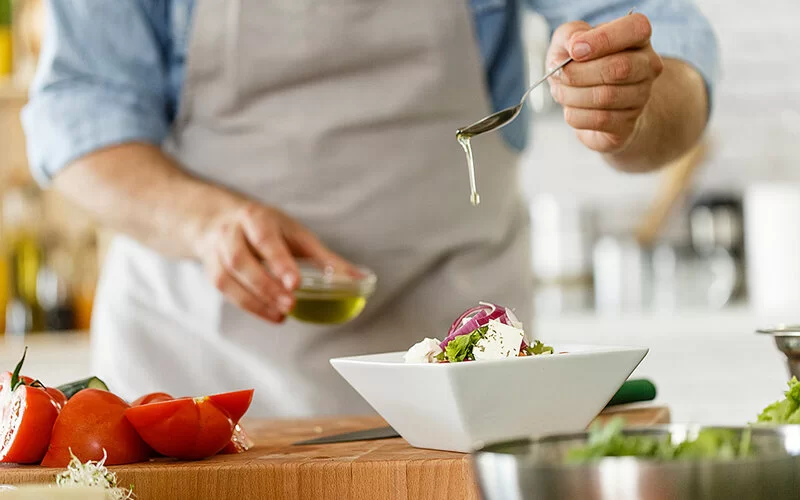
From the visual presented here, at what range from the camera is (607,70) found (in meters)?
0.92

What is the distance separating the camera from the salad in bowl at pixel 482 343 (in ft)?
2.61

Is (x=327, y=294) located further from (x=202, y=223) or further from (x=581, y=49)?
(x=581, y=49)

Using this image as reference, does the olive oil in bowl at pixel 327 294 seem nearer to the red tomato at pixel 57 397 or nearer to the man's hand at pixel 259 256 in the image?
the man's hand at pixel 259 256

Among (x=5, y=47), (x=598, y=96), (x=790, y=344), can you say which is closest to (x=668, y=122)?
(x=598, y=96)

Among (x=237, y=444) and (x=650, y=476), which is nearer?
(x=650, y=476)

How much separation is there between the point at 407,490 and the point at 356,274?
43 cm

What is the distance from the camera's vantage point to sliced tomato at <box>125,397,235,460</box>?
2.68 ft

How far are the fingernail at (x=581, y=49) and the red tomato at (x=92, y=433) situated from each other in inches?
18.8

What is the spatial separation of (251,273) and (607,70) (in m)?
0.46

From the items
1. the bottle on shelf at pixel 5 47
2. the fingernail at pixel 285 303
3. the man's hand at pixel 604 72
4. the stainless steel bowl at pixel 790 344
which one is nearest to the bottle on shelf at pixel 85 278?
Answer: the bottle on shelf at pixel 5 47

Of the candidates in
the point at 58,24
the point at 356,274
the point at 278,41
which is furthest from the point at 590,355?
the point at 58,24

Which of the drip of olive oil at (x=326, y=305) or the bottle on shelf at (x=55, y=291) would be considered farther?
the bottle on shelf at (x=55, y=291)

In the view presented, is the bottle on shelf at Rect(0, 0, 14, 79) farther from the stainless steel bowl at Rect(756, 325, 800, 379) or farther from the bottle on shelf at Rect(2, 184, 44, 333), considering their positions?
the stainless steel bowl at Rect(756, 325, 800, 379)

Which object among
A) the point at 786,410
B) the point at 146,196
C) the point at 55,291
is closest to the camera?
the point at 786,410
